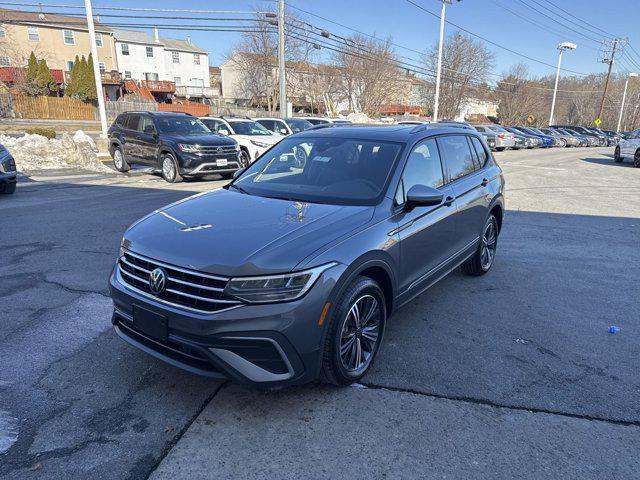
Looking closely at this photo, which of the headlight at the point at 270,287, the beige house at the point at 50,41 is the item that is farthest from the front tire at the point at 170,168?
the beige house at the point at 50,41

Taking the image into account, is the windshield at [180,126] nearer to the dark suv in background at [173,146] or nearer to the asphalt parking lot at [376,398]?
the dark suv in background at [173,146]

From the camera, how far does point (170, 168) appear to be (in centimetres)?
1293

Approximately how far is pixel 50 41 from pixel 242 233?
212 feet

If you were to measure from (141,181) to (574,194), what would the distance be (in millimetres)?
12045

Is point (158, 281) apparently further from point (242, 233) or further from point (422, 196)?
point (422, 196)

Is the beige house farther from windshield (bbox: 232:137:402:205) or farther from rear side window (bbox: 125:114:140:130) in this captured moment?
windshield (bbox: 232:137:402:205)

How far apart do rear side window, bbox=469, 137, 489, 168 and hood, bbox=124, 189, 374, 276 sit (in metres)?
2.68

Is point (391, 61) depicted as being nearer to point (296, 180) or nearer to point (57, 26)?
point (57, 26)

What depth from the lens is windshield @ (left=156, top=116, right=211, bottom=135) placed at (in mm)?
13398

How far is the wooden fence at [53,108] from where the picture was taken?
1689 inches

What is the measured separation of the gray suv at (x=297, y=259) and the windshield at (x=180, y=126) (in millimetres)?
9751

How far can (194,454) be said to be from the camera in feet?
8.74

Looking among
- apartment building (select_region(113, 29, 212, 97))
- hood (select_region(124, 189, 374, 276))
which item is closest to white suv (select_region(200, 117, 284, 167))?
hood (select_region(124, 189, 374, 276))

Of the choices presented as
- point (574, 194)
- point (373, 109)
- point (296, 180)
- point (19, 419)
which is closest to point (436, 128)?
point (296, 180)
